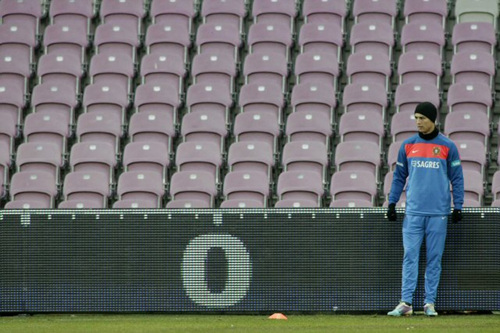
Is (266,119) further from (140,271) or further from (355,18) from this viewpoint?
(140,271)

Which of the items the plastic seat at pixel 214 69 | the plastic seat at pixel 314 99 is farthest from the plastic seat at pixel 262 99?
the plastic seat at pixel 214 69

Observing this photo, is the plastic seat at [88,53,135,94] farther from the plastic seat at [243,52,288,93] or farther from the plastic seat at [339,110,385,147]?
the plastic seat at [339,110,385,147]

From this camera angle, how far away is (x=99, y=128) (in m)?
14.0

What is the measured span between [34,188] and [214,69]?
3.10 m

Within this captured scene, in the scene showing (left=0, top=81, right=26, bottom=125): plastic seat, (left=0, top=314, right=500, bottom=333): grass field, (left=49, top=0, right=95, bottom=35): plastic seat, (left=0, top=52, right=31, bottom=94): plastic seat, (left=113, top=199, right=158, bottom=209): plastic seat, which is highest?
(left=49, top=0, right=95, bottom=35): plastic seat

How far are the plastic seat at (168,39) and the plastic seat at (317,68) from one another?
66.4 inches

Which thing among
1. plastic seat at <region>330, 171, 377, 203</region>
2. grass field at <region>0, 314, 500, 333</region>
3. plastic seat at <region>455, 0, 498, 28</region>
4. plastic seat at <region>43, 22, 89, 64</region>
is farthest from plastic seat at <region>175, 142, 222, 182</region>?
grass field at <region>0, 314, 500, 333</region>

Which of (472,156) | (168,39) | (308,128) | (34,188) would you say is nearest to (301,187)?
(308,128)

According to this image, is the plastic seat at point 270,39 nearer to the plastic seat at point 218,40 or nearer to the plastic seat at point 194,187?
the plastic seat at point 218,40

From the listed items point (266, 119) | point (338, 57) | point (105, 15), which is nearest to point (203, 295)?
point (266, 119)

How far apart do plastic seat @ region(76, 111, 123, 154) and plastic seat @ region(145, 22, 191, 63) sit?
154cm

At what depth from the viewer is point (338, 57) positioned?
49.2 feet

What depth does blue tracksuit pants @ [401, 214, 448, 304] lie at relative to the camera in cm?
836

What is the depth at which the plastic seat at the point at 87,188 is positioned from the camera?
13258mm
